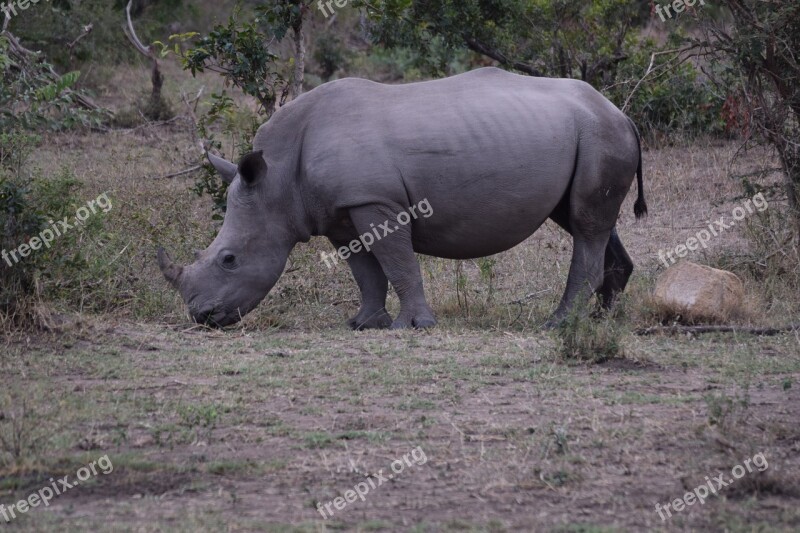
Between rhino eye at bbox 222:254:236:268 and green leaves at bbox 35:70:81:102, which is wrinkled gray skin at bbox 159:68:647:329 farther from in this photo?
green leaves at bbox 35:70:81:102

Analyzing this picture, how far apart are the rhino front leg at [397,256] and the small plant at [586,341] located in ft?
4.98

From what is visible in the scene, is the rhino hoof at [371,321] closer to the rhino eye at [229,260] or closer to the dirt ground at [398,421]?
the dirt ground at [398,421]

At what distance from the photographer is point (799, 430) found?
529cm

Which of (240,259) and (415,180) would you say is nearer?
(415,180)

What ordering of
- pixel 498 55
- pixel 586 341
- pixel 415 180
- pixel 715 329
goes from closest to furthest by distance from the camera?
pixel 586 341 < pixel 715 329 < pixel 415 180 < pixel 498 55

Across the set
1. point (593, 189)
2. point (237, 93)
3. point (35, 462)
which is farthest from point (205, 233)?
point (237, 93)

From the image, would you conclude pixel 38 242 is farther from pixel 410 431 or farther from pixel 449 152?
pixel 410 431

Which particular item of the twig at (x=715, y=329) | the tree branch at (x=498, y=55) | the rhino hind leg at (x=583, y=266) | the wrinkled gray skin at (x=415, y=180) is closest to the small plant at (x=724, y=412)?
the twig at (x=715, y=329)

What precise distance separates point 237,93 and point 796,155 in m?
9.36

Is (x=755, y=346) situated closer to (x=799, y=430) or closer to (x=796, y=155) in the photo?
(x=799, y=430)

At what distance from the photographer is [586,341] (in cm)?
672

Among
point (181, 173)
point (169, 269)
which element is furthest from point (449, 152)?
point (181, 173)

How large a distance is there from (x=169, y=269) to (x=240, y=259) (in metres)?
0.51

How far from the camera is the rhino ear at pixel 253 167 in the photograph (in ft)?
26.1
